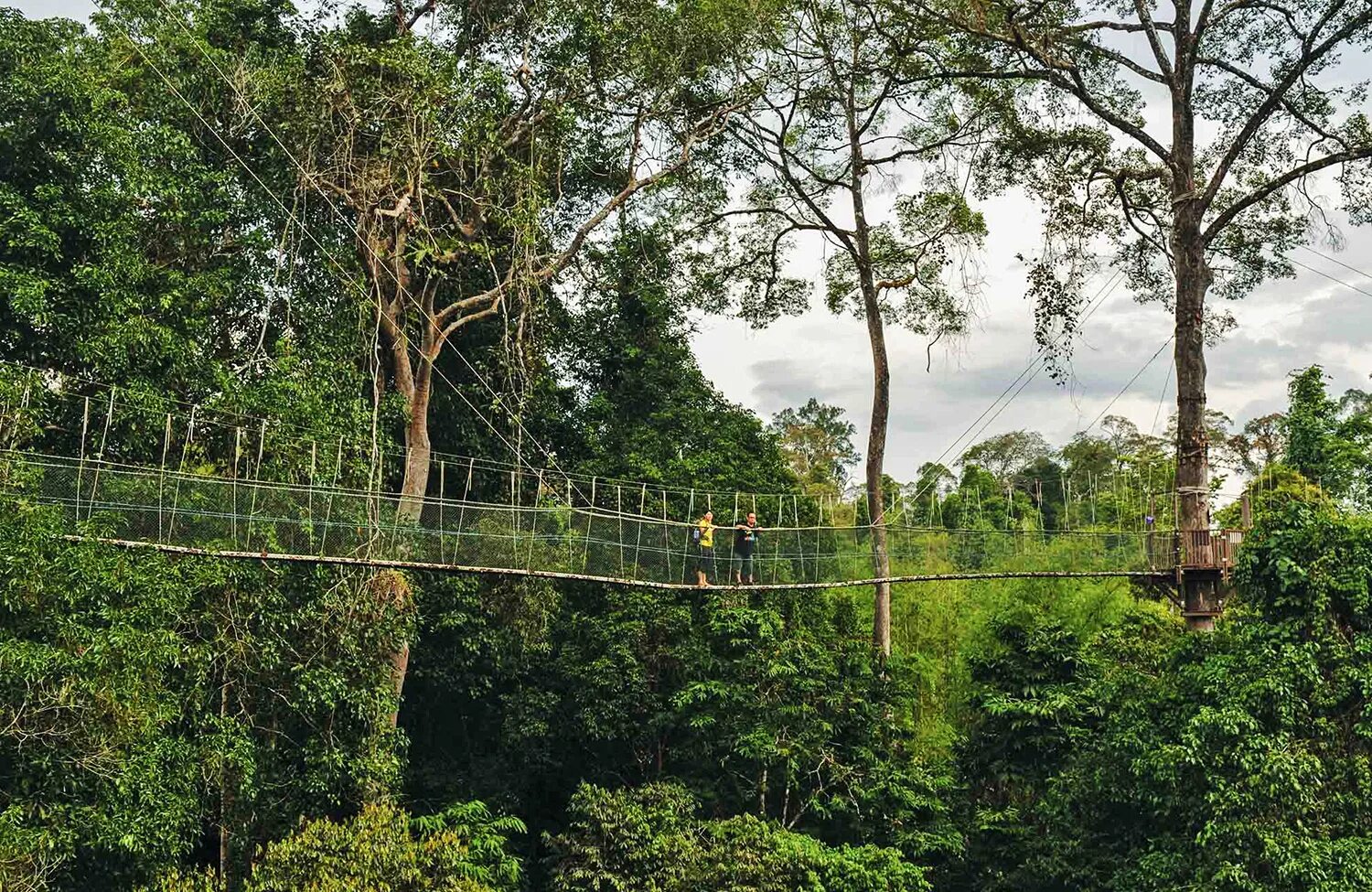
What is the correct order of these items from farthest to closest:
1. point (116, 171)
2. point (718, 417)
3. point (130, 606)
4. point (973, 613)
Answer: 1. point (973, 613)
2. point (718, 417)
3. point (116, 171)
4. point (130, 606)

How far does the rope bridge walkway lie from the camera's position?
8.87 metres

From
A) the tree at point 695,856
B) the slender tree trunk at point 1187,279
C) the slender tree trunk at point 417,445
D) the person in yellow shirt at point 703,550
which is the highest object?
the slender tree trunk at point 1187,279

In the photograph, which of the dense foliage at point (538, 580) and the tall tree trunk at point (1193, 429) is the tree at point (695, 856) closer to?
the dense foliage at point (538, 580)

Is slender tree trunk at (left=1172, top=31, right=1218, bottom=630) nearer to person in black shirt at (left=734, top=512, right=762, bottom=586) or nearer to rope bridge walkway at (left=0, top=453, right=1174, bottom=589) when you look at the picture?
rope bridge walkway at (left=0, top=453, right=1174, bottom=589)

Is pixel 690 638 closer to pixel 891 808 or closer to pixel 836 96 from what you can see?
pixel 891 808

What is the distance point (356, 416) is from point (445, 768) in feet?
15.4

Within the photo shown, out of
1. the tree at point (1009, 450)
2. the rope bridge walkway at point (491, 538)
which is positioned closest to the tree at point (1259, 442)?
the tree at point (1009, 450)

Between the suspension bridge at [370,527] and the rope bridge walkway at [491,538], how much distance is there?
14 mm

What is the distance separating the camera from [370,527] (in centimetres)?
938

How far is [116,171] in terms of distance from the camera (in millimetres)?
11281

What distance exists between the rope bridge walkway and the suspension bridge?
1 cm

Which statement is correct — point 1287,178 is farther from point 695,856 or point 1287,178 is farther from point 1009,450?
point 1009,450

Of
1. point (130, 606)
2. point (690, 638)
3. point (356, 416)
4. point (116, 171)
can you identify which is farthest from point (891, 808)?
point (116, 171)

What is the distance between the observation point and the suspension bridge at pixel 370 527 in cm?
891
